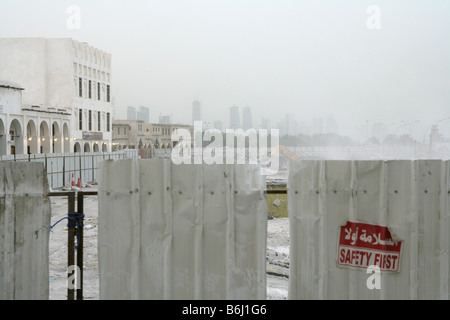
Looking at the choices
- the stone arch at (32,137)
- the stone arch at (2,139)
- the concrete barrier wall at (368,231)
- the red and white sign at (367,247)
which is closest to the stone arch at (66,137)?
the stone arch at (32,137)

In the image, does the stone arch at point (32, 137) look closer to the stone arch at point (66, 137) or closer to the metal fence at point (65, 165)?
the stone arch at point (66, 137)

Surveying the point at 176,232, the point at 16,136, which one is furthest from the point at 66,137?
the point at 176,232

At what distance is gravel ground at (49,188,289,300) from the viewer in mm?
9672

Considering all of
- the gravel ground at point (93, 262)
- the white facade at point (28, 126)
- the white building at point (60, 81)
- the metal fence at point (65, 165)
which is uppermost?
the white building at point (60, 81)

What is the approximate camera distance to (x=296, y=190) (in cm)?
462

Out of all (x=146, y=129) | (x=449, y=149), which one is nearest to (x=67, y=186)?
(x=449, y=149)

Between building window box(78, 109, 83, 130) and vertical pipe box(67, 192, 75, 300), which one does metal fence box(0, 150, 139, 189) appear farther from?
vertical pipe box(67, 192, 75, 300)

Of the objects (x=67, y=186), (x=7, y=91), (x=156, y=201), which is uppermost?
(x=7, y=91)

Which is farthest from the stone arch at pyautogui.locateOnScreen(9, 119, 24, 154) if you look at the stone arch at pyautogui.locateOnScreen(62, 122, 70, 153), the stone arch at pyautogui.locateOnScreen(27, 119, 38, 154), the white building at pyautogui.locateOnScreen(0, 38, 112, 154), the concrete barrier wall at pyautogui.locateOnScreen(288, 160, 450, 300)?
the concrete barrier wall at pyautogui.locateOnScreen(288, 160, 450, 300)

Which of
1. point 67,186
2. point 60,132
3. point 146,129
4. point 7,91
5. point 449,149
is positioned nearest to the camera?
point 67,186

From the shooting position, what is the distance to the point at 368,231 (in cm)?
458

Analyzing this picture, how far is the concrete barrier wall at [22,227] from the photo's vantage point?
182 inches
